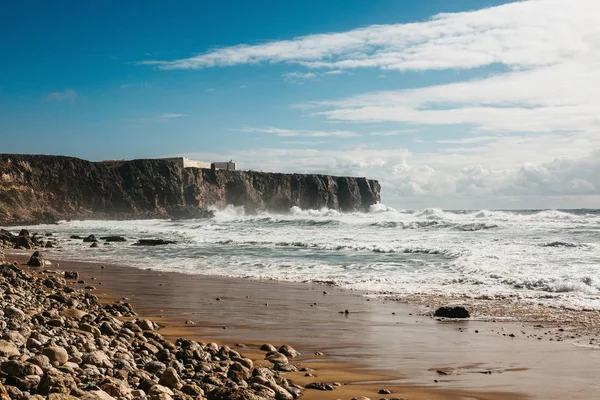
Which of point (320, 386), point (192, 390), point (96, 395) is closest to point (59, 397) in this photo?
point (96, 395)

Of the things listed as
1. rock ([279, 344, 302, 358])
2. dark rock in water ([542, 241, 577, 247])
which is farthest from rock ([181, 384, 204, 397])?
dark rock in water ([542, 241, 577, 247])

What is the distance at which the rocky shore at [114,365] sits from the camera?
3428 millimetres

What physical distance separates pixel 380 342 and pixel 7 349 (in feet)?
14.8

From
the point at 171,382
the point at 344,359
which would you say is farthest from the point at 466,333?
the point at 171,382

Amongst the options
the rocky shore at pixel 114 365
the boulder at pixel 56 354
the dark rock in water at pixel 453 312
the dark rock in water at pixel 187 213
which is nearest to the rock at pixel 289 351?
the rocky shore at pixel 114 365

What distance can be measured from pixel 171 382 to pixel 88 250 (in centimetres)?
2285

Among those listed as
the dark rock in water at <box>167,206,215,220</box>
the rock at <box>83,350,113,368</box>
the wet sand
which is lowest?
the dark rock in water at <box>167,206,215,220</box>

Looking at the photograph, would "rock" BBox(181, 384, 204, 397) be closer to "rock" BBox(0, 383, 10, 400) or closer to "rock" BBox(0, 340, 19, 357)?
"rock" BBox(0, 340, 19, 357)

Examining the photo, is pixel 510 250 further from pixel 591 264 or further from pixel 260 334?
pixel 260 334

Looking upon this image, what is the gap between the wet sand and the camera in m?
5.14

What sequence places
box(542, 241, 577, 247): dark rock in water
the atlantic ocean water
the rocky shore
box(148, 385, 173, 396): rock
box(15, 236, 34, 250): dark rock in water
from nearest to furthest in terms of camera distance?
the rocky shore, box(148, 385, 173, 396): rock, the atlantic ocean water, box(542, 241, 577, 247): dark rock in water, box(15, 236, 34, 250): dark rock in water

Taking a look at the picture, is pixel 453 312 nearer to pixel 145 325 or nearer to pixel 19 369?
pixel 145 325

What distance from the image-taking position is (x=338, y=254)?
21281mm

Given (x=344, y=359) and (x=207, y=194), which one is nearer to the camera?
(x=344, y=359)
